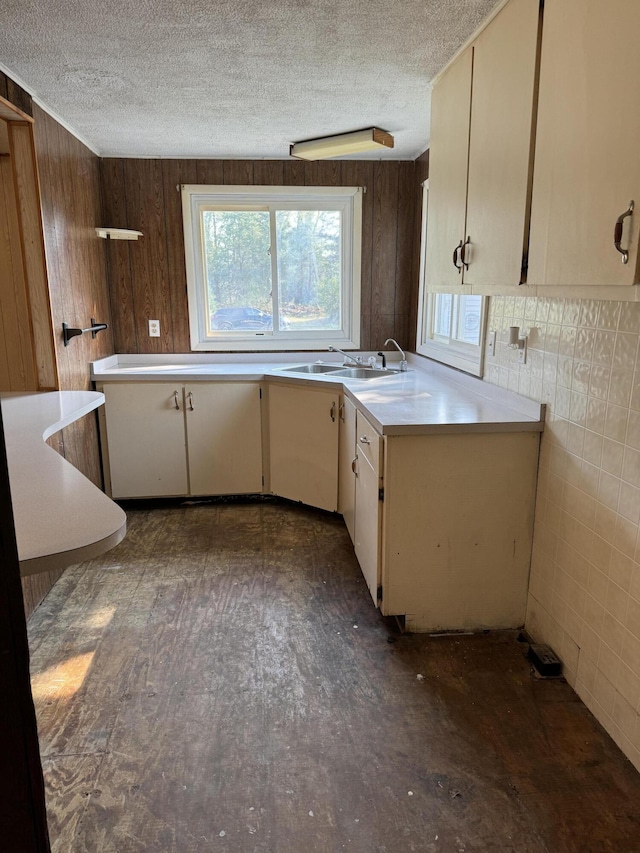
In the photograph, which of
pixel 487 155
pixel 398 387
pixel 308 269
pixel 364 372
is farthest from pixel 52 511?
pixel 308 269

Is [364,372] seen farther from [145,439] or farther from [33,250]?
[33,250]

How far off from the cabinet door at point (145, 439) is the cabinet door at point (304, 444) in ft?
1.95

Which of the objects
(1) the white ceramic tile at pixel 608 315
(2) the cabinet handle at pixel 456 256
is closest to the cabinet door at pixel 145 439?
(2) the cabinet handle at pixel 456 256

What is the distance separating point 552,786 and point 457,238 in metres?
1.83

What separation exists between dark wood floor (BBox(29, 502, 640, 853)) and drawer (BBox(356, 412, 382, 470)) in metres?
0.66

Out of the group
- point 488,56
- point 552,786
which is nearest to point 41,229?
point 488,56

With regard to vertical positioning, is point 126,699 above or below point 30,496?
below

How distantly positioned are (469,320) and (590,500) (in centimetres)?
145

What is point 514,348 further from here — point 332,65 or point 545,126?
point 332,65

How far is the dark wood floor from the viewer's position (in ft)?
4.95

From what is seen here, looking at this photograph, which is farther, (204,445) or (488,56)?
(204,445)

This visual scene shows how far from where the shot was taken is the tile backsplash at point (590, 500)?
1.69m

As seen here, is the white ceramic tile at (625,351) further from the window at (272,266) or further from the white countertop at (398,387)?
the window at (272,266)

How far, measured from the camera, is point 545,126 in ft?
5.19
